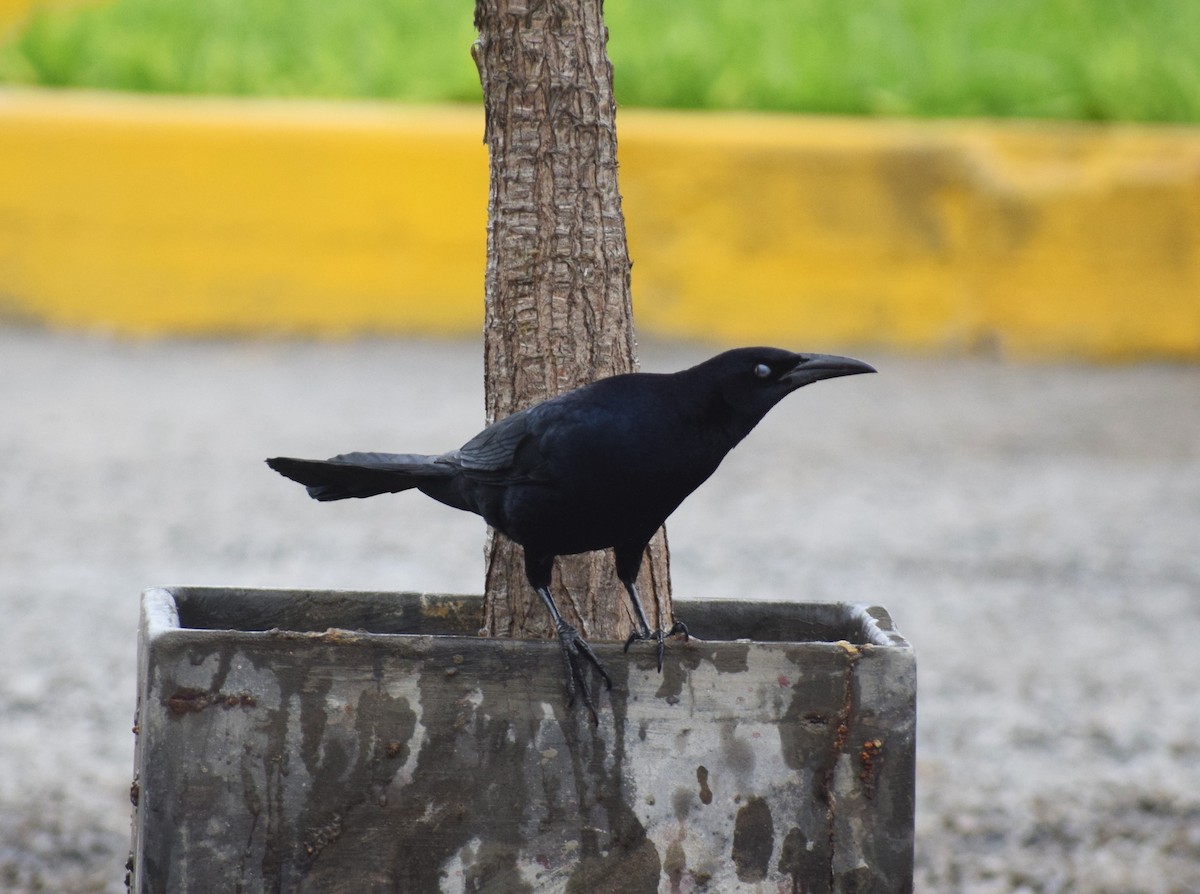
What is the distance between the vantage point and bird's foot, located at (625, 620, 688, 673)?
1978mm

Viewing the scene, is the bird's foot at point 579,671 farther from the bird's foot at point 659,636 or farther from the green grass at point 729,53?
the green grass at point 729,53

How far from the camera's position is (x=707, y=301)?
775 cm

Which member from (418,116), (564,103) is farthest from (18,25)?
(564,103)

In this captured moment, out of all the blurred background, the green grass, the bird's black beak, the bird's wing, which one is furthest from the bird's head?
the green grass

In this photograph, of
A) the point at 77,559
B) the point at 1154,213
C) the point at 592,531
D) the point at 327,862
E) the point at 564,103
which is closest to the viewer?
the point at 327,862

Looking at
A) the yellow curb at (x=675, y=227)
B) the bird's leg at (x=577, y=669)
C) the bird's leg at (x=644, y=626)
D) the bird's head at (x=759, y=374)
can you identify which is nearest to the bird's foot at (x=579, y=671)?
the bird's leg at (x=577, y=669)

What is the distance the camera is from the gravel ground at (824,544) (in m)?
3.48

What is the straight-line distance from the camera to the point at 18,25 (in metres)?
9.82

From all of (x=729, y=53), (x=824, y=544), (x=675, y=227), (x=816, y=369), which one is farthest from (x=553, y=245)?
(x=729, y=53)

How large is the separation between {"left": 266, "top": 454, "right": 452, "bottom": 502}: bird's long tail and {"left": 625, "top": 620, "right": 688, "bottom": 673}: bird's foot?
37 centimetres

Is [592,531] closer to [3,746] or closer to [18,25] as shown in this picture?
[3,746]

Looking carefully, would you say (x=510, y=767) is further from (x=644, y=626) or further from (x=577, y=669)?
(x=644, y=626)

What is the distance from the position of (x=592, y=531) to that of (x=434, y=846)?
0.46 metres

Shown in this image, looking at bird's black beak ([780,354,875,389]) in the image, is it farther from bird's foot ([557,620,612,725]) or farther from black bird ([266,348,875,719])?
bird's foot ([557,620,612,725])
